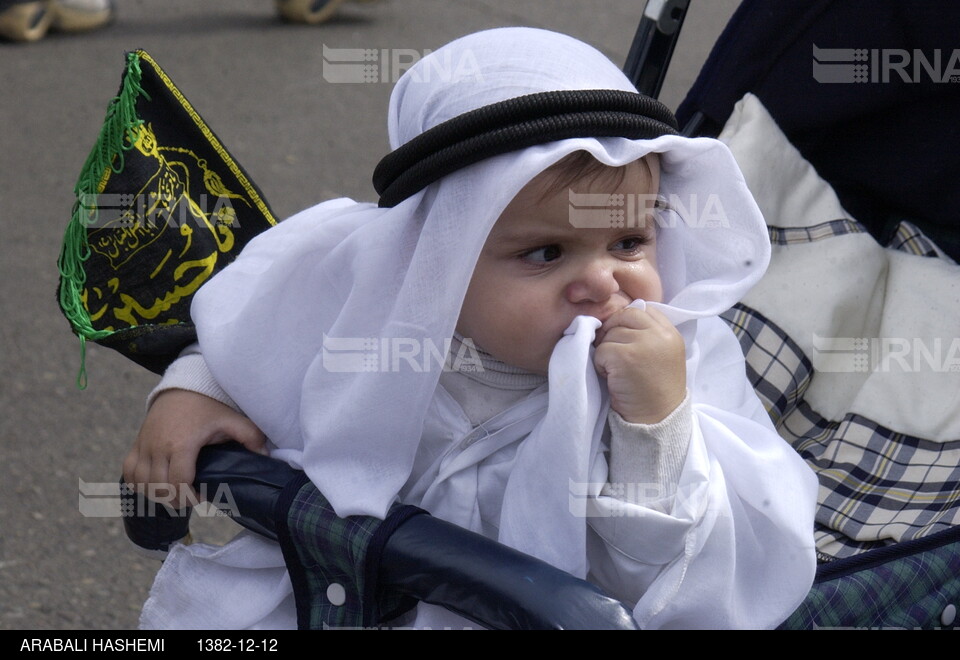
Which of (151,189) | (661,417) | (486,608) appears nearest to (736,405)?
(661,417)

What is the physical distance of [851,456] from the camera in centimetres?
184

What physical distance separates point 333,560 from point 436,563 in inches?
7.0

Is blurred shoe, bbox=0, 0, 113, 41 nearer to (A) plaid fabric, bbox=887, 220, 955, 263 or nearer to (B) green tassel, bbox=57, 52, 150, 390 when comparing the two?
(B) green tassel, bbox=57, 52, 150, 390

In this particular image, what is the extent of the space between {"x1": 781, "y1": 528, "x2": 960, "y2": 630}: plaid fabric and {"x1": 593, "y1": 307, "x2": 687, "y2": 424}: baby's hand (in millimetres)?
304

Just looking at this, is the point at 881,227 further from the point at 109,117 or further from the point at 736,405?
the point at 109,117

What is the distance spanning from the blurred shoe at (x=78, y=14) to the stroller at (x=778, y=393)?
14.0 ft

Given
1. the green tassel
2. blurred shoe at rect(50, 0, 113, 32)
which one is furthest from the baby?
blurred shoe at rect(50, 0, 113, 32)

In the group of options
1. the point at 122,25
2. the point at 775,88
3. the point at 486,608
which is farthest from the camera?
the point at 122,25

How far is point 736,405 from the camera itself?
156 cm

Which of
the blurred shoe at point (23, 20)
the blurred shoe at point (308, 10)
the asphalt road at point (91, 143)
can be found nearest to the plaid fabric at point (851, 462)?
the asphalt road at point (91, 143)

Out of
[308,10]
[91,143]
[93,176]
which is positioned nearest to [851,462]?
[93,176]

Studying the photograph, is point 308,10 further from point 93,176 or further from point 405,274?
point 405,274

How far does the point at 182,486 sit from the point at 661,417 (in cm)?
61

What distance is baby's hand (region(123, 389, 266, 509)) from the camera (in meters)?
1.50
